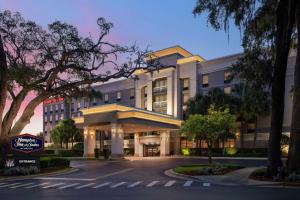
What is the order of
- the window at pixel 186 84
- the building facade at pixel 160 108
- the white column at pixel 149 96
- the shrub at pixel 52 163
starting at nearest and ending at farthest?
the shrub at pixel 52 163 → the building facade at pixel 160 108 → the window at pixel 186 84 → the white column at pixel 149 96

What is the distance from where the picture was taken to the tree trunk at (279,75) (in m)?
20.7

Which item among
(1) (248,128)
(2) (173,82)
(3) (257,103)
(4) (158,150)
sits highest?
(2) (173,82)

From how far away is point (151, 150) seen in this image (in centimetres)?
7062

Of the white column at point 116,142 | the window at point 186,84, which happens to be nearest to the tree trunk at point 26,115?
the white column at point 116,142

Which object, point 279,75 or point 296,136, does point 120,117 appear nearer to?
point 279,75

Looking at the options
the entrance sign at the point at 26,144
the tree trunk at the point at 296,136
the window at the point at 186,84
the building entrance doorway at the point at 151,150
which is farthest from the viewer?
the building entrance doorway at the point at 151,150

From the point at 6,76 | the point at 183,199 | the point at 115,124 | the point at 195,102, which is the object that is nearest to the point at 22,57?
the point at 6,76

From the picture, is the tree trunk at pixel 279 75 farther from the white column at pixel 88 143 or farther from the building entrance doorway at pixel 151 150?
the building entrance doorway at pixel 151 150

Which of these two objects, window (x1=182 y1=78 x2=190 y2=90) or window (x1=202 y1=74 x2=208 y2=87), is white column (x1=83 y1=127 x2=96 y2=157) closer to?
window (x1=182 y1=78 x2=190 y2=90)

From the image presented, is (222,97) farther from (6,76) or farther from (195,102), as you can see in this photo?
(6,76)

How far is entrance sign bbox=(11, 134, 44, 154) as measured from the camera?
2755cm

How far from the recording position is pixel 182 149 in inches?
2549

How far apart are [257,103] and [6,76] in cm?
3600

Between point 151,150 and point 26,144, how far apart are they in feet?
144
